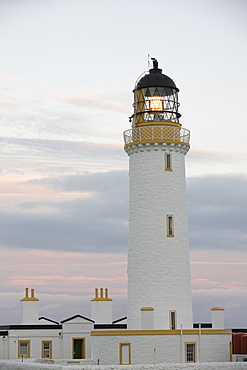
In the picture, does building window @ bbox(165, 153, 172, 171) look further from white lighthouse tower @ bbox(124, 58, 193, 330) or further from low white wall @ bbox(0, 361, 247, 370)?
low white wall @ bbox(0, 361, 247, 370)

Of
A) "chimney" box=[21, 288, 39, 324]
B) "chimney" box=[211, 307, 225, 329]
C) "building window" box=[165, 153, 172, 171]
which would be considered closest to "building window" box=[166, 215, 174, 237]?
"building window" box=[165, 153, 172, 171]

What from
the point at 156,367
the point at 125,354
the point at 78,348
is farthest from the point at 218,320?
the point at 78,348

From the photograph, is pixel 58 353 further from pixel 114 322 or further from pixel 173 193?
pixel 173 193

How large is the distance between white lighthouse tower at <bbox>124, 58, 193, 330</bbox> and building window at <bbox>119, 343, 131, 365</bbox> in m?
2.27

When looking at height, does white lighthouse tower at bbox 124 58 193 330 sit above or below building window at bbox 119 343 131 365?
above

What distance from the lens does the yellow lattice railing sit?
1540 inches

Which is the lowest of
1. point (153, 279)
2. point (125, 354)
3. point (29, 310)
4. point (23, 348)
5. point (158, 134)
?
point (125, 354)

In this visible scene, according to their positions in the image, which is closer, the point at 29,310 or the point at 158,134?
the point at 158,134

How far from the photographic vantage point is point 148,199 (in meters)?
38.7

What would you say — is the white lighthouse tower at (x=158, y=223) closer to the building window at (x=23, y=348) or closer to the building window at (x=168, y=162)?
the building window at (x=168, y=162)

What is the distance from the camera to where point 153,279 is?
38.1m

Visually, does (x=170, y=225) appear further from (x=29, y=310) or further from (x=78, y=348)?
(x=29, y=310)

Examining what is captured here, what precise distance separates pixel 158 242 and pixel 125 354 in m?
5.97

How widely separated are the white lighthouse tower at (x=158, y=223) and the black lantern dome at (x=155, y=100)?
63mm
